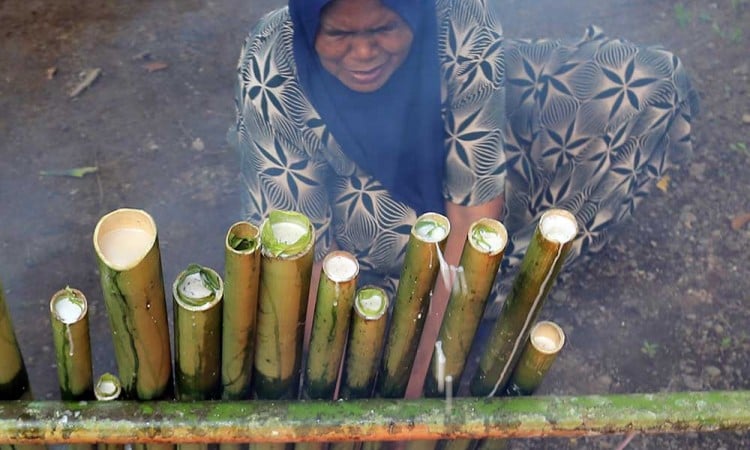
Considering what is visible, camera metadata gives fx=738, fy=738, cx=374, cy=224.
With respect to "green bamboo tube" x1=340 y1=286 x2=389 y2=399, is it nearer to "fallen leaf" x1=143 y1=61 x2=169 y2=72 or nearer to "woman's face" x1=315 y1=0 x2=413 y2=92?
"woman's face" x1=315 y1=0 x2=413 y2=92

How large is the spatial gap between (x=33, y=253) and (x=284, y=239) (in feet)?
6.27

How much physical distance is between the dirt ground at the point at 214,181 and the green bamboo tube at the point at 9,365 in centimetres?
98

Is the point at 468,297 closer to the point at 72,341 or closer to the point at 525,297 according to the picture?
the point at 525,297

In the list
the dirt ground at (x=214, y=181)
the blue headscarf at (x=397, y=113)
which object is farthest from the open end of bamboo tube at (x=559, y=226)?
the dirt ground at (x=214, y=181)

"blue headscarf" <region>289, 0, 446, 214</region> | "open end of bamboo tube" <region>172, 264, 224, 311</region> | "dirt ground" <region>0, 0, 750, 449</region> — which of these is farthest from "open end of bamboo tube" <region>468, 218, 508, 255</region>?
"dirt ground" <region>0, 0, 750, 449</region>

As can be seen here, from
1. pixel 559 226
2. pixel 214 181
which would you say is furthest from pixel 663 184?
pixel 559 226

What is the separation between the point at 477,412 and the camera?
1469 millimetres

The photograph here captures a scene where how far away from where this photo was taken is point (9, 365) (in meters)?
1.47

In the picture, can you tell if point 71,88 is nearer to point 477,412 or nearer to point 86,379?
point 86,379

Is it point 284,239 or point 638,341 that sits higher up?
point 284,239

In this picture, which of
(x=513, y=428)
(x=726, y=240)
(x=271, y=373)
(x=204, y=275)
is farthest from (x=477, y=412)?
(x=726, y=240)

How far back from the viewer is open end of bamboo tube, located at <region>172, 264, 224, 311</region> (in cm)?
132

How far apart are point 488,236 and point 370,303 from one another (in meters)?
0.27

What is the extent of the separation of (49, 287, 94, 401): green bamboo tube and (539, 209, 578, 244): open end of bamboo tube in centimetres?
86
